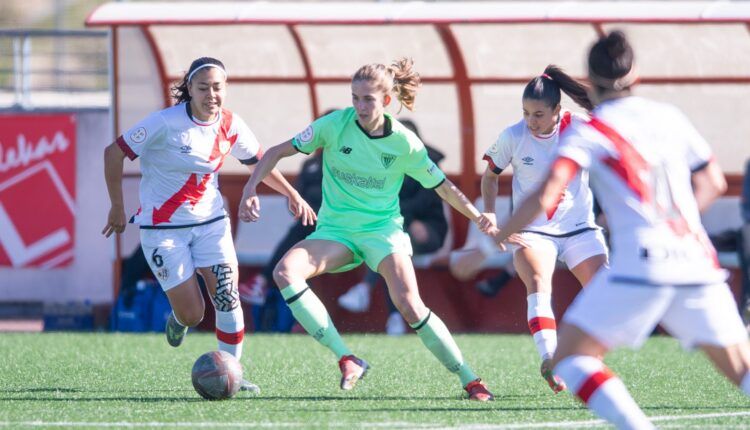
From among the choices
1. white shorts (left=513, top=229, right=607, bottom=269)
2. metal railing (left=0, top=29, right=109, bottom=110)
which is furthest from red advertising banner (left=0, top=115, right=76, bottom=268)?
white shorts (left=513, top=229, right=607, bottom=269)

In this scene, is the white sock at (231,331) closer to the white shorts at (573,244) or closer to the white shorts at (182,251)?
the white shorts at (182,251)

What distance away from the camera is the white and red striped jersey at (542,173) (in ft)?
24.0

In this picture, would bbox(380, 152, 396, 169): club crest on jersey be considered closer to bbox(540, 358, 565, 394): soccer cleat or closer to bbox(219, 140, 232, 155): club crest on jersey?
bbox(219, 140, 232, 155): club crest on jersey

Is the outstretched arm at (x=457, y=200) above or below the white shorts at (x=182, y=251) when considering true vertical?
above

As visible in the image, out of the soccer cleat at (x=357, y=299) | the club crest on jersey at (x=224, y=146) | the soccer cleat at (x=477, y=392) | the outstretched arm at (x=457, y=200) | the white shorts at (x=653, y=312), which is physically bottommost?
the soccer cleat at (x=357, y=299)

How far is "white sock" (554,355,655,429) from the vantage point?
4512 millimetres

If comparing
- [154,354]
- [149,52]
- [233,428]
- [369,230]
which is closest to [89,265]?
[149,52]

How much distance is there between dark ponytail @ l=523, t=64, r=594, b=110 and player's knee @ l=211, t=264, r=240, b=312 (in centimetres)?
194

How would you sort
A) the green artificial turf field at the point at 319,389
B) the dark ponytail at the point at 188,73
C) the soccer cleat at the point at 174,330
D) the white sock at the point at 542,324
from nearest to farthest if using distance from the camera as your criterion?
the green artificial turf field at the point at 319,389
the white sock at the point at 542,324
the dark ponytail at the point at 188,73
the soccer cleat at the point at 174,330

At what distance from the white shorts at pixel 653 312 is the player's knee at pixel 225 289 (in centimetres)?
314

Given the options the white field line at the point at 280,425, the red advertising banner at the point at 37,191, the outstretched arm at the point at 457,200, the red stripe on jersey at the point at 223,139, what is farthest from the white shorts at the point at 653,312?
the red advertising banner at the point at 37,191

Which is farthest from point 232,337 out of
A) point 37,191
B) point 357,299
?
point 37,191

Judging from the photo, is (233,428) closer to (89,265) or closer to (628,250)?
(628,250)

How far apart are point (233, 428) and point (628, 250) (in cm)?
200
